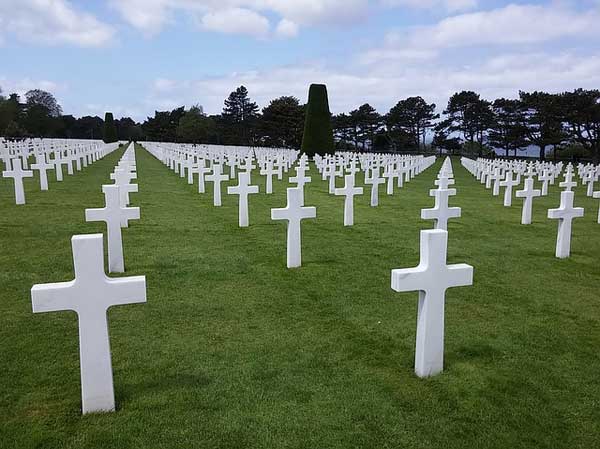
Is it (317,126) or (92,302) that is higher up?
(317,126)

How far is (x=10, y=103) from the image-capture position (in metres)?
57.0

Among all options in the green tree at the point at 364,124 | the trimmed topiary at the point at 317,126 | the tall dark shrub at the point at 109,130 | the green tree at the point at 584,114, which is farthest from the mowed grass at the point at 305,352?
the tall dark shrub at the point at 109,130

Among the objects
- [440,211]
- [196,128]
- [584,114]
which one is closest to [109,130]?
[196,128]

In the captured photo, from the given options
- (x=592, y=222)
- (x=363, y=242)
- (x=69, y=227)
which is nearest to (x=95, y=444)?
(x=363, y=242)

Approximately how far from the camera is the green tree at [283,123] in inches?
2124

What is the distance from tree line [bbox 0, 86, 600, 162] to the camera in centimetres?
4100

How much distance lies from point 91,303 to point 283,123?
52.9m

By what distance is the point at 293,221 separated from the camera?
6328 millimetres

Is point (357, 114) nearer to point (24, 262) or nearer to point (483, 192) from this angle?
point (483, 192)

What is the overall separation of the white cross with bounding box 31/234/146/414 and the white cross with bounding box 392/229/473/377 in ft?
5.72

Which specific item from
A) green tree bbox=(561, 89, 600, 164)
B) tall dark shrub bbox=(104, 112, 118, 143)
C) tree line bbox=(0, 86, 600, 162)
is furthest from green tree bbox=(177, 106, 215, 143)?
green tree bbox=(561, 89, 600, 164)

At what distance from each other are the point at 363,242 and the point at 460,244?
1.51 meters

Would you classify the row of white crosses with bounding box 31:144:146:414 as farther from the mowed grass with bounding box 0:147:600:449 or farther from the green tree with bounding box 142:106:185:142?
the green tree with bounding box 142:106:185:142

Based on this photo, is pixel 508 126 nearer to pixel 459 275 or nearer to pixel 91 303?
pixel 459 275
